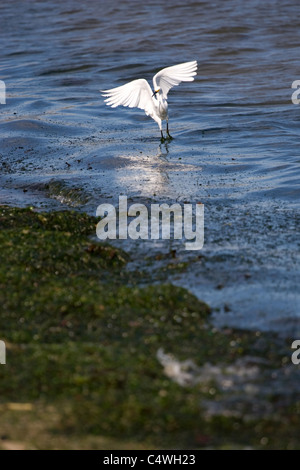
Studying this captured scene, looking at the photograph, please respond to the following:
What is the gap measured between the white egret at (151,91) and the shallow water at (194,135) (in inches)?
20.3

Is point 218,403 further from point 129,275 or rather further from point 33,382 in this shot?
point 129,275

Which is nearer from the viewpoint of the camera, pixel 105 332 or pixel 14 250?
pixel 105 332

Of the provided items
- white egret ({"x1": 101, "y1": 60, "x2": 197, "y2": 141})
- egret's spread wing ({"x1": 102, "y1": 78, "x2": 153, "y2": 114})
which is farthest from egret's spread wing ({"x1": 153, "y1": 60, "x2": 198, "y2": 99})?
egret's spread wing ({"x1": 102, "y1": 78, "x2": 153, "y2": 114})

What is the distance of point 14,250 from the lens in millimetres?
5238

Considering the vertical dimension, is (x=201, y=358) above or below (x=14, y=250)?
below

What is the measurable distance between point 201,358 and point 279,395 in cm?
50

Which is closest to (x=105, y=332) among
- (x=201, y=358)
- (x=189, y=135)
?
(x=201, y=358)

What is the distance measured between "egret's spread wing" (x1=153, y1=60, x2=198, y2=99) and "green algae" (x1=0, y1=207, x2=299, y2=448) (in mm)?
5027

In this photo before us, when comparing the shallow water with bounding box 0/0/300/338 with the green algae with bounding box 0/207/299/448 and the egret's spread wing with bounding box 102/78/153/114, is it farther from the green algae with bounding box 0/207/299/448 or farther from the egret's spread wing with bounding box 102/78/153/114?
the egret's spread wing with bounding box 102/78/153/114

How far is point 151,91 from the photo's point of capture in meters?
10.1

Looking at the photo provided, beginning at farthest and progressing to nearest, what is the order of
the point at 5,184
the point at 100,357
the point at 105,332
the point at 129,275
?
the point at 5,184 < the point at 129,275 < the point at 105,332 < the point at 100,357

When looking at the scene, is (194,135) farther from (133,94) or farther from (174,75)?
(133,94)

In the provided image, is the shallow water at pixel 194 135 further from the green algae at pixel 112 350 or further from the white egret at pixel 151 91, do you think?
the white egret at pixel 151 91

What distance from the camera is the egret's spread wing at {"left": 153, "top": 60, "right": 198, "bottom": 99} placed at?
9.77 metres
